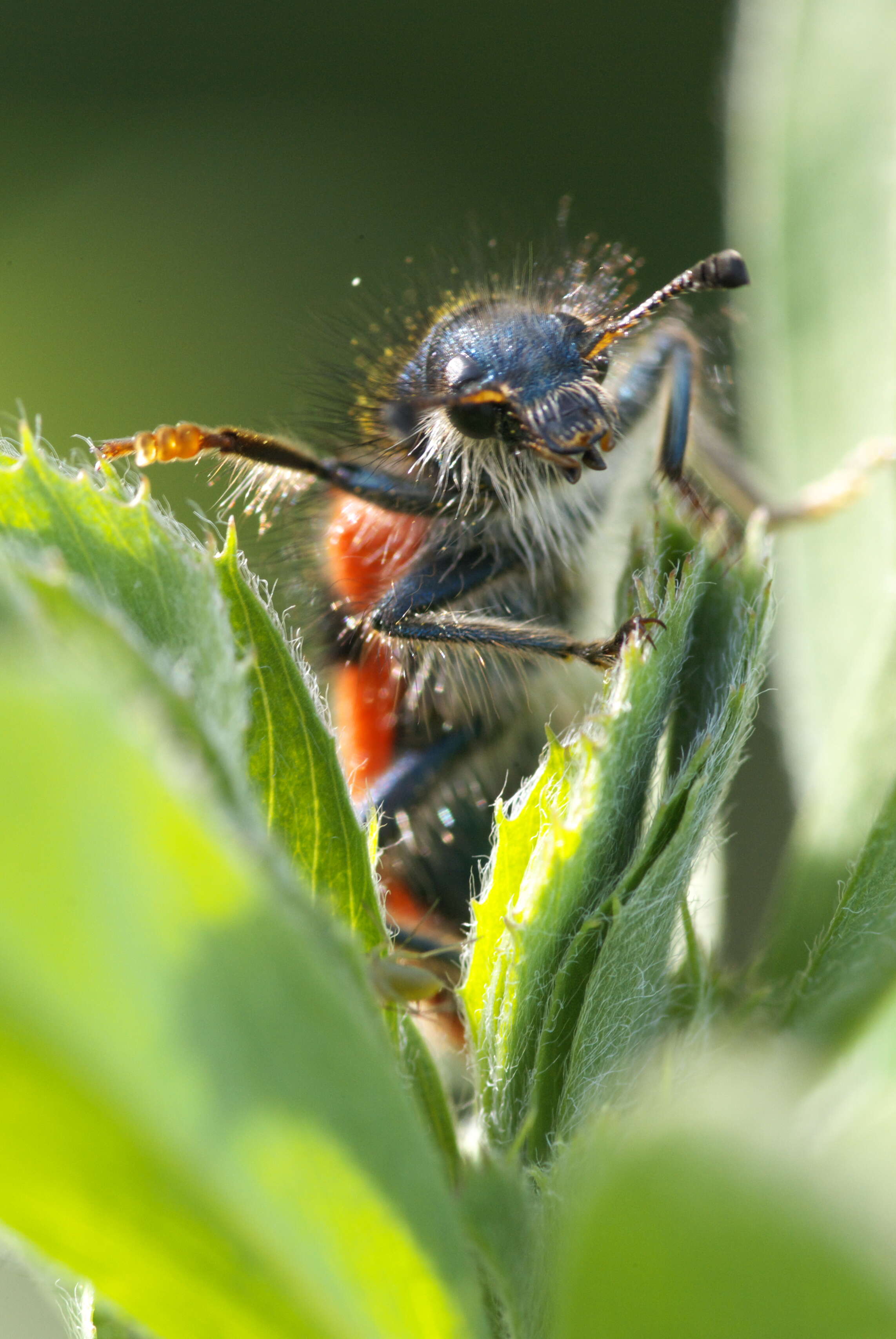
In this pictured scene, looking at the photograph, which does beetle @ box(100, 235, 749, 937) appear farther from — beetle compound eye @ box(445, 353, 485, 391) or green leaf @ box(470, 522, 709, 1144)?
green leaf @ box(470, 522, 709, 1144)

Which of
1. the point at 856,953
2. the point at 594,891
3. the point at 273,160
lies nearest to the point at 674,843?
the point at 594,891

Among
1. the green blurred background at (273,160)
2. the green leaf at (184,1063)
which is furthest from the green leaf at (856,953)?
the green blurred background at (273,160)

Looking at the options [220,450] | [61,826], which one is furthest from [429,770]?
[61,826]

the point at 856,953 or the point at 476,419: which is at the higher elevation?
the point at 476,419

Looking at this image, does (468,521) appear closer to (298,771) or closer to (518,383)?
(518,383)

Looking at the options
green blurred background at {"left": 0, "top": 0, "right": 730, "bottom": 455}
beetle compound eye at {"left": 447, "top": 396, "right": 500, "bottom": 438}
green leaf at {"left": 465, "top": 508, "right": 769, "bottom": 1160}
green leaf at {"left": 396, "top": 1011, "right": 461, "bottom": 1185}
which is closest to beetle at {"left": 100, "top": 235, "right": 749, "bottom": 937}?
beetle compound eye at {"left": 447, "top": 396, "right": 500, "bottom": 438}

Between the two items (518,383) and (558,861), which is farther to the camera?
(518,383)

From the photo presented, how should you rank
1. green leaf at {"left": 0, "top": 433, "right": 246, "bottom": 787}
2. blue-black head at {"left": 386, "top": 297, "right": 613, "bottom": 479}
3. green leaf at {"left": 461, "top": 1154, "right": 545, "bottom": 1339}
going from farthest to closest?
blue-black head at {"left": 386, "top": 297, "right": 613, "bottom": 479} < green leaf at {"left": 0, "top": 433, "right": 246, "bottom": 787} < green leaf at {"left": 461, "top": 1154, "right": 545, "bottom": 1339}
